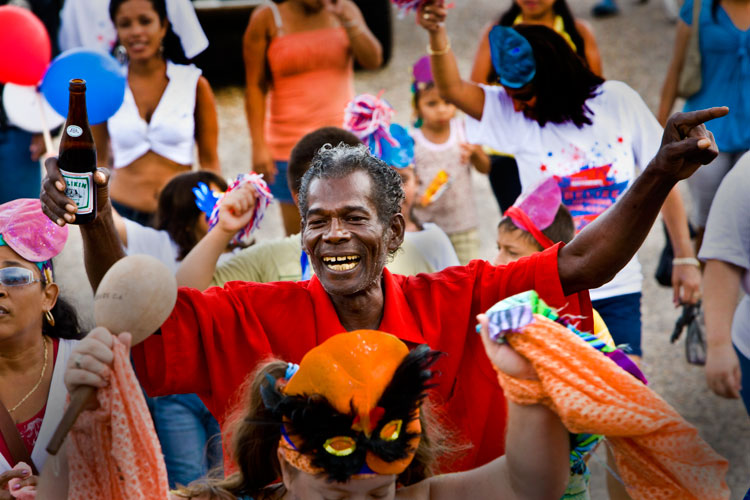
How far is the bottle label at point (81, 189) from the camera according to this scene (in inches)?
97.5

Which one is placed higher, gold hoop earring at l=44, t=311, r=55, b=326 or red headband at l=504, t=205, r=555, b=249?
gold hoop earring at l=44, t=311, r=55, b=326

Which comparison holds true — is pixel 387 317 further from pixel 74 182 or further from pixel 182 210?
pixel 182 210

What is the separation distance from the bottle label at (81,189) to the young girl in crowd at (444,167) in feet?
10.5

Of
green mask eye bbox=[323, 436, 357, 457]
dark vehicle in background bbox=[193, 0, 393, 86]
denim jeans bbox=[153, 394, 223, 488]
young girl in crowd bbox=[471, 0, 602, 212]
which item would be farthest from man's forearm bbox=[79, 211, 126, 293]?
dark vehicle in background bbox=[193, 0, 393, 86]

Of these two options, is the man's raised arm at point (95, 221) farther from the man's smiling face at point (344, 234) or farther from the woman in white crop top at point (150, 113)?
the woman in white crop top at point (150, 113)

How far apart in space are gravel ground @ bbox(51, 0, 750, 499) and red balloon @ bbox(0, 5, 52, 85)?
882 millimetres

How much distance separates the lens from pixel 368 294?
274cm

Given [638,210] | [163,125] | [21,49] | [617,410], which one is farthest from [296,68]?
[617,410]

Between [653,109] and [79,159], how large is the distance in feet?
23.9

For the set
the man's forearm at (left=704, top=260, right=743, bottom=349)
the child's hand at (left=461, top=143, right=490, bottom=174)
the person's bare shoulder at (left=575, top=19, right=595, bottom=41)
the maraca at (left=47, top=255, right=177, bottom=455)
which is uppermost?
the person's bare shoulder at (left=575, top=19, right=595, bottom=41)

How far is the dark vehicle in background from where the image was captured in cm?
834

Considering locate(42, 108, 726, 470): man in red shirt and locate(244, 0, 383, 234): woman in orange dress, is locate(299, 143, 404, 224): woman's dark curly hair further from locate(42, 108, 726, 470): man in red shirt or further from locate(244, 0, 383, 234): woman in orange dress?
locate(244, 0, 383, 234): woman in orange dress

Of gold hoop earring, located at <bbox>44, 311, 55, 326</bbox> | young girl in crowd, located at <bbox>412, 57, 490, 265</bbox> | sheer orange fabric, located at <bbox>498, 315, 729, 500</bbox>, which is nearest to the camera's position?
sheer orange fabric, located at <bbox>498, 315, 729, 500</bbox>

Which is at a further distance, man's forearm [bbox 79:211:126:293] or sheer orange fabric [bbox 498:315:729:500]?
man's forearm [bbox 79:211:126:293]
